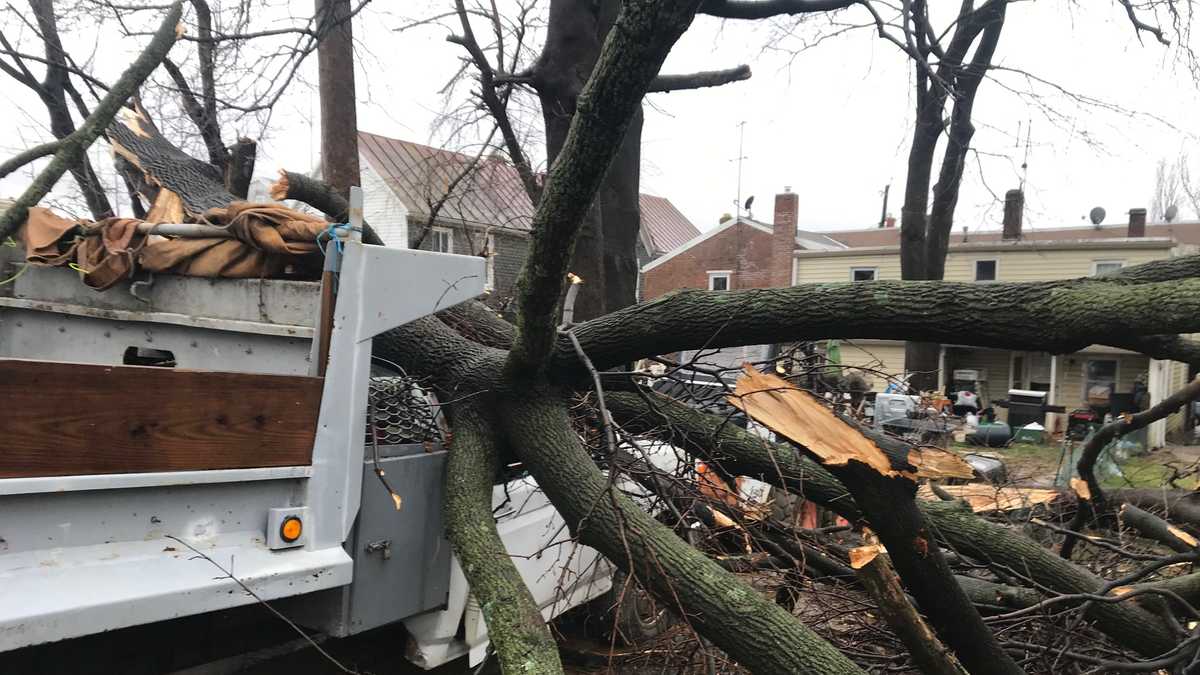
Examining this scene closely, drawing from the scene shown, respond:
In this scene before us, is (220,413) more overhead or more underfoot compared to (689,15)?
more underfoot

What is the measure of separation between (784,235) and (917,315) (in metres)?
24.2

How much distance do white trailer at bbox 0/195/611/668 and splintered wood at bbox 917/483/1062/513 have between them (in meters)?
3.40

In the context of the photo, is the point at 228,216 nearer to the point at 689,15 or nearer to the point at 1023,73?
the point at 689,15

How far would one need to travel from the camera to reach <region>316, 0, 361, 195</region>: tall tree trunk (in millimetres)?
7504

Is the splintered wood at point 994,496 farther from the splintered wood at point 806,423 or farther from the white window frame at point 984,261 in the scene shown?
the white window frame at point 984,261

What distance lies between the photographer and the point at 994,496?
5.68 meters

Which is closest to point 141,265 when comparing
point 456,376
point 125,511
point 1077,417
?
point 456,376

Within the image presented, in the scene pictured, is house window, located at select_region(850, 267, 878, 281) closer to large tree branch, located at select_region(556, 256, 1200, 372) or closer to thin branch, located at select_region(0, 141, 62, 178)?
thin branch, located at select_region(0, 141, 62, 178)

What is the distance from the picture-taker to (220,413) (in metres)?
2.29

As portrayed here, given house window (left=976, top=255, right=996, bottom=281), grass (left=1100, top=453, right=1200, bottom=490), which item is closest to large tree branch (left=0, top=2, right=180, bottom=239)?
grass (left=1100, top=453, right=1200, bottom=490)

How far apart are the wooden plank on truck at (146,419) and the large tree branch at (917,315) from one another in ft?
3.70

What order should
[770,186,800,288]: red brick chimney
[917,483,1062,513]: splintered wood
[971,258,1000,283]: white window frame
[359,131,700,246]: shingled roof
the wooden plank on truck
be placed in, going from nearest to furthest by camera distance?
the wooden plank on truck → [917,483,1062,513]: splintered wood → [359,131,700,246]: shingled roof → [971,258,1000,283]: white window frame → [770,186,800,288]: red brick chimney

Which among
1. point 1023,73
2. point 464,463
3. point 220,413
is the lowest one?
point 464,463

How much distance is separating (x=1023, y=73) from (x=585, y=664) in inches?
348
